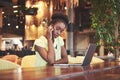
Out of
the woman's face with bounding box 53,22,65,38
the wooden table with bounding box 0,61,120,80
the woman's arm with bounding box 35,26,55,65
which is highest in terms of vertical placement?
the woman's face with bounding box 53,22,65,38

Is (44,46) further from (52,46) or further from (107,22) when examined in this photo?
(107,22)

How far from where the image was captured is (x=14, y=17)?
70.4 feet

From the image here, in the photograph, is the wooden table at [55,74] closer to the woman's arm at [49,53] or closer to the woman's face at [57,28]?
the woman's arm at [49,53]

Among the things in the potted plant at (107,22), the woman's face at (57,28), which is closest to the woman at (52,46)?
the woman's face at (57,28)

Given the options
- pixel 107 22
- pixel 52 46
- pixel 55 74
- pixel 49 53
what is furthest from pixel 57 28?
pixel 107 22

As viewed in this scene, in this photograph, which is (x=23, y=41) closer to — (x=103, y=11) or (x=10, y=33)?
(x=10, y=33)

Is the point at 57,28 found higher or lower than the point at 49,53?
higher

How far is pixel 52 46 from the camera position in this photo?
348cm

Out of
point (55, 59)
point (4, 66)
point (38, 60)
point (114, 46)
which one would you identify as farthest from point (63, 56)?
point (114, 46)

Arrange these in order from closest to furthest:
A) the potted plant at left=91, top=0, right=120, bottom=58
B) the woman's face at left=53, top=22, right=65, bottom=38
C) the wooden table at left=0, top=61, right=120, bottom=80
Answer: the wooden table at left=0, top=61, right=120, bottom=80 → the woman's face at left=53, top=22, right=65, bottom=38 → the potted plant at left=91, top=0, right=120, bottom=58

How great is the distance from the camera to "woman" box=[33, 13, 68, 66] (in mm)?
3426

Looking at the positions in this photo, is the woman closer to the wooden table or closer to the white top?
the white top

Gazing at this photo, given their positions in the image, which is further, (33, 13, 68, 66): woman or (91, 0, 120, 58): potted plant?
(91, 0, 120, 58): potted plant

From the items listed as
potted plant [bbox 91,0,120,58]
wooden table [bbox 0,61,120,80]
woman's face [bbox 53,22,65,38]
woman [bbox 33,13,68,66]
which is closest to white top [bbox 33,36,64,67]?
woman [bbox 33,13,68,66]
